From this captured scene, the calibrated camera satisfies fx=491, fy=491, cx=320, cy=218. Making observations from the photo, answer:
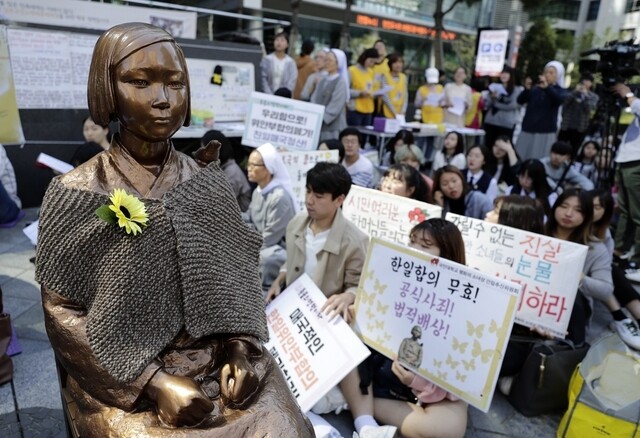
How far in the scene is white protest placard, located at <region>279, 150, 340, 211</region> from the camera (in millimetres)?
5031

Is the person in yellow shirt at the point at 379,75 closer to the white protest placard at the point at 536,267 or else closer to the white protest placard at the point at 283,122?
the white protest placard at the point at 283,122

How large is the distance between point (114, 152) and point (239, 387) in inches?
34.4

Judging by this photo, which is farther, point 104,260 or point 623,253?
point 623,253

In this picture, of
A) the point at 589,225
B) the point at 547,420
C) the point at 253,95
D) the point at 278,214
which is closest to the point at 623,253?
the point at 589,225

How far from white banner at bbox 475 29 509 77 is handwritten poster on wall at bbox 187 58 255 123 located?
906 cm

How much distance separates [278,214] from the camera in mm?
4340

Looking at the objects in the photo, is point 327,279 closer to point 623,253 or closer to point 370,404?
point 370,404

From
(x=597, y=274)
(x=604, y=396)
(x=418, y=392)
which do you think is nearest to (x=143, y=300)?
(x=418, y=392)

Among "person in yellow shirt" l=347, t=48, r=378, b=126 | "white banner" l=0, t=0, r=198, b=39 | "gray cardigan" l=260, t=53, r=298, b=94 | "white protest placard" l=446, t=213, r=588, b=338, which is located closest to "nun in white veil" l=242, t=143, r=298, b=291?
"white protest placard" l=446, t=213, r=588, b=338

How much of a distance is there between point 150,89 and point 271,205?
286 centimetres

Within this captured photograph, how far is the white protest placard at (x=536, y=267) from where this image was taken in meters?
3.13

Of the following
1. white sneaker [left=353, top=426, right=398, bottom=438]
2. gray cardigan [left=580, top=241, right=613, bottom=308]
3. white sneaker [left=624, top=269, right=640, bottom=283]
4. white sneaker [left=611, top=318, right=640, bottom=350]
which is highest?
gray cardigan [left=580, top=241, right=613, bottom=308]


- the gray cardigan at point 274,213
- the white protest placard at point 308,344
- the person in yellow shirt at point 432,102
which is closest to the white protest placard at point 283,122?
the gray cardigan at point 274,213

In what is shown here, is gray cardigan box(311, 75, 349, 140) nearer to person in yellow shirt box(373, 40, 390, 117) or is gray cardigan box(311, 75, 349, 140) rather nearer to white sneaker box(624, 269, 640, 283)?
person in yellow shirt box(373, 40, 390, 117)
